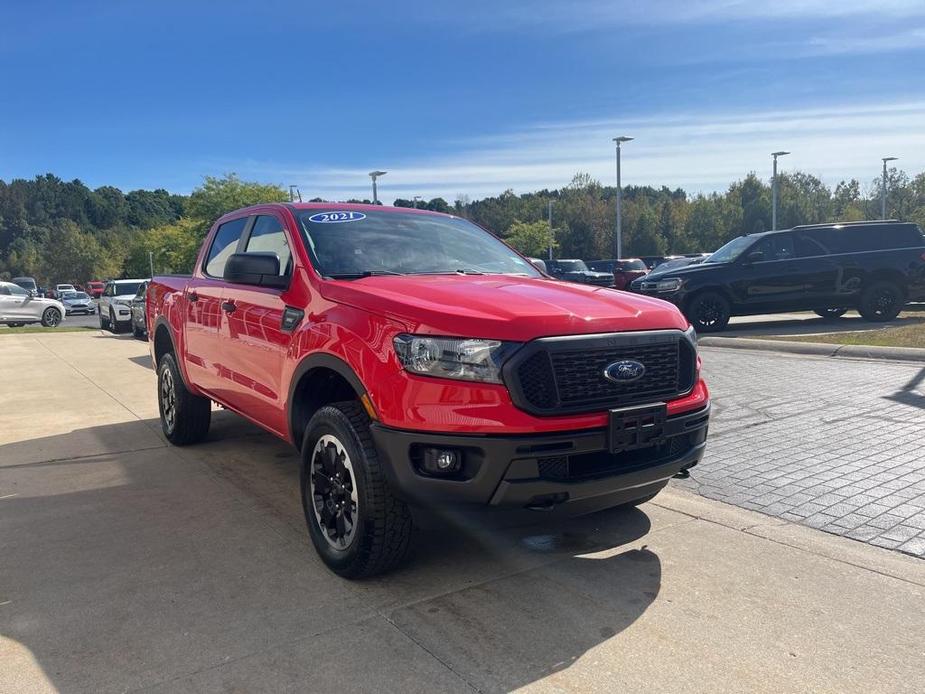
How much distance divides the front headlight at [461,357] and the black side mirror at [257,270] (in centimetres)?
132

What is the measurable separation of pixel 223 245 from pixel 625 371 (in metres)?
3.62

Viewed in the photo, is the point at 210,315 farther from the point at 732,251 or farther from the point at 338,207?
the point at 732,251

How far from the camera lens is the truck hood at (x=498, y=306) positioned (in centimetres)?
306

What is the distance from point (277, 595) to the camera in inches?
132

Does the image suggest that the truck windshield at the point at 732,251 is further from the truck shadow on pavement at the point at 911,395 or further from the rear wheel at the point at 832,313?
the truck shadow on pavement at the point at 911,395

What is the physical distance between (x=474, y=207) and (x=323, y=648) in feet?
284

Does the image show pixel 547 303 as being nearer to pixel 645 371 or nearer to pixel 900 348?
pixel 645 371

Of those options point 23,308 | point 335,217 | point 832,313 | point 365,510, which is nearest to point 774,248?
point 832,313

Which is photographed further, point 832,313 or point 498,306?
point 832,313

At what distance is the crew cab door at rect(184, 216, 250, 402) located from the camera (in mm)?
5141

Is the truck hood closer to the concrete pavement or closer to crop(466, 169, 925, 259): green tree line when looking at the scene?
the concrete pavement

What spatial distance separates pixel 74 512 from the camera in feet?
15.1

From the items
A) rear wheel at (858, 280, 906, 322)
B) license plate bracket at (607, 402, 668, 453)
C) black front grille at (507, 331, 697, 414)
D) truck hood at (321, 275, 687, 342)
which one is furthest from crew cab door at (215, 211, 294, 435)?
rear wheel at (858, 280, 906, 322)

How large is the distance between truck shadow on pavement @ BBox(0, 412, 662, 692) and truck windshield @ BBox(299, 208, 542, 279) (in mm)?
1513
